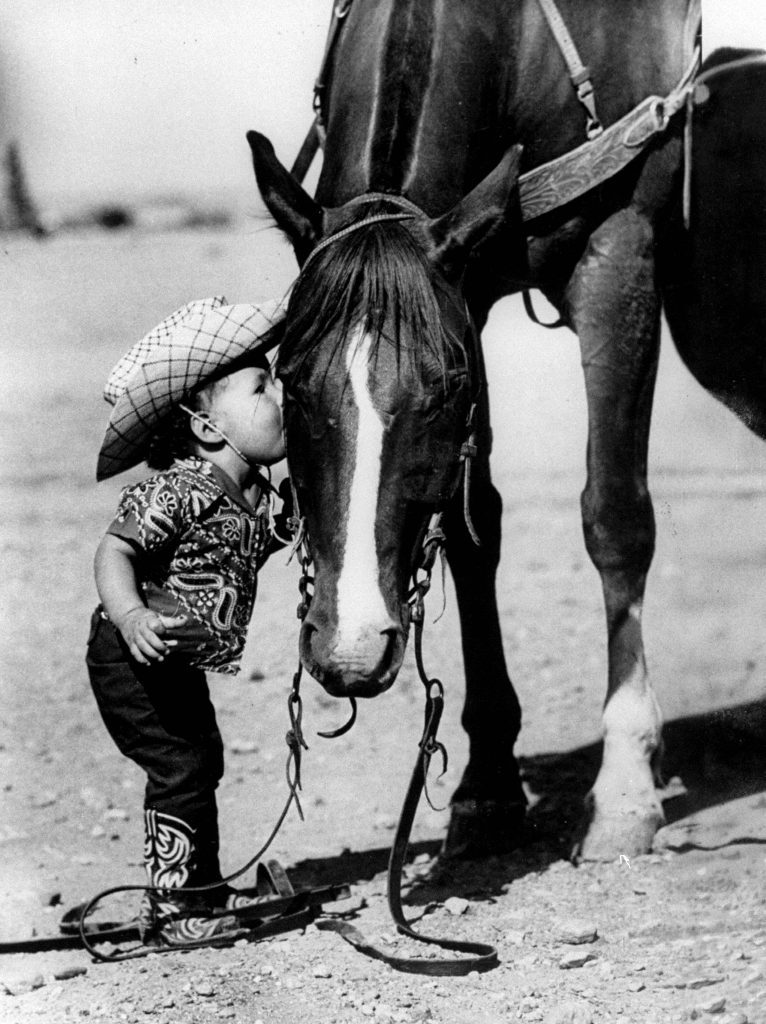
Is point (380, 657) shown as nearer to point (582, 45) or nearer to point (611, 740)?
point (611, 740)

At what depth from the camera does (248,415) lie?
2990 mm

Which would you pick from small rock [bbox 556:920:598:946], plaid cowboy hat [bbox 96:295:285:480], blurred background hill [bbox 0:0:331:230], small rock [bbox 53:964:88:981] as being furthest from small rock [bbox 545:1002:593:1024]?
blurred background hill [bbox 0:0:331:230]

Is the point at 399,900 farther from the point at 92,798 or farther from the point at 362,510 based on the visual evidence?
the point at 92,798

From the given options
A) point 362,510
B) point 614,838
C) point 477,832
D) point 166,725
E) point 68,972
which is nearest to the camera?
point 362,510

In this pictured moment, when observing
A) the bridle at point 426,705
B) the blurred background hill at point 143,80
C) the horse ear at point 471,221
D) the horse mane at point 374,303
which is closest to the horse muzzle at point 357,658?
the bridle at point 426,705

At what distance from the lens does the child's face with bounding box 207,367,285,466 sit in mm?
2990

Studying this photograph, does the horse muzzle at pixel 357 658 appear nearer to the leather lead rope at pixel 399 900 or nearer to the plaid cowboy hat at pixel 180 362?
the leather lead rope at pixel 399 900

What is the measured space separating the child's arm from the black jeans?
88mm

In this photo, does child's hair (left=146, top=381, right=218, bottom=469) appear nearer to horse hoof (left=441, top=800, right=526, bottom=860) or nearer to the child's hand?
the child's hand

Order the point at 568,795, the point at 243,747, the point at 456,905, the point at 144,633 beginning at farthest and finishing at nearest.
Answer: the point at 243,747
the point at 568,795
the point at 456,905
the point at 144,633

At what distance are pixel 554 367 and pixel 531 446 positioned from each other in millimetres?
1740

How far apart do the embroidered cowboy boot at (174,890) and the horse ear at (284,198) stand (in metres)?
1.25

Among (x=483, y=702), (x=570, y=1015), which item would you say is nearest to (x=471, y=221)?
(x=483, y=702)

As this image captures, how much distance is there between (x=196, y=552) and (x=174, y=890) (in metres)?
0.72
